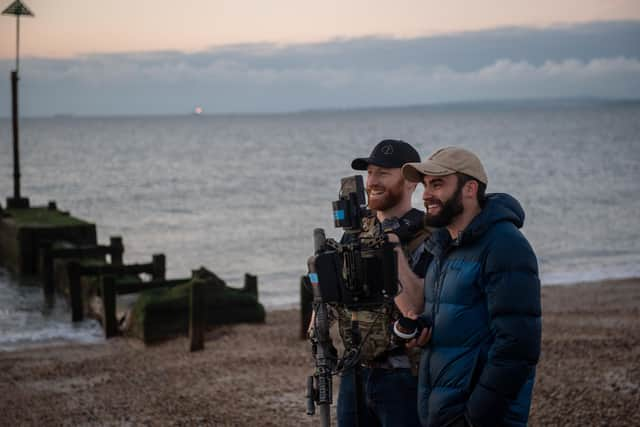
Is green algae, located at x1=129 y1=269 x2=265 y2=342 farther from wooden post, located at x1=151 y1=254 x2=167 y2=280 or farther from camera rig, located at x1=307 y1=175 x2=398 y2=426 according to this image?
camera rig, located at x1=307 y1=175 x2=398 y2=426

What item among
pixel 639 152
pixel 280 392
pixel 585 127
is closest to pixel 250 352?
pixel 280 392

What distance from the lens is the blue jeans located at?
445cm

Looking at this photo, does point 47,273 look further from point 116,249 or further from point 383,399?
Answer: point 383,399

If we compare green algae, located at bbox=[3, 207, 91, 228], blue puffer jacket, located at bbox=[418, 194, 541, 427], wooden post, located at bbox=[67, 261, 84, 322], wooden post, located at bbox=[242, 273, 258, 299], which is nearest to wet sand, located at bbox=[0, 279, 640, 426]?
wooden post, located at bbox=[242, 273, 258, 299]

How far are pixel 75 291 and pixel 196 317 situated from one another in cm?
456

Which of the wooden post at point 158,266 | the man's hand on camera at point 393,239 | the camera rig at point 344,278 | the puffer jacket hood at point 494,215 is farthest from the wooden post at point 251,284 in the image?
the puffer jacket hood at point 494,215

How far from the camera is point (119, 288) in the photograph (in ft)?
48.0

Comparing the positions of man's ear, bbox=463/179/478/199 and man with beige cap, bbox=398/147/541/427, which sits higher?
man's ear, bbox=463/179/478/199

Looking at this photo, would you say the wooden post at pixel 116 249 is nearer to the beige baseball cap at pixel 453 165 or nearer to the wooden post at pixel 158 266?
the wooden post at pixel 158 266

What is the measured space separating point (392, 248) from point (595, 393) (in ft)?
19.8

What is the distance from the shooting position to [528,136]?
13600cm

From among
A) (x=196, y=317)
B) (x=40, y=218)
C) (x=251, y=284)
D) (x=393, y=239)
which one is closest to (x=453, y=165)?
(x=393, y=239)

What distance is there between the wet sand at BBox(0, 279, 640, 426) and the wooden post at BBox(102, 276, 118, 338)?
1.20ft

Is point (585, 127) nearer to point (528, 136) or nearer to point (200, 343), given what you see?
point (528, 136)
